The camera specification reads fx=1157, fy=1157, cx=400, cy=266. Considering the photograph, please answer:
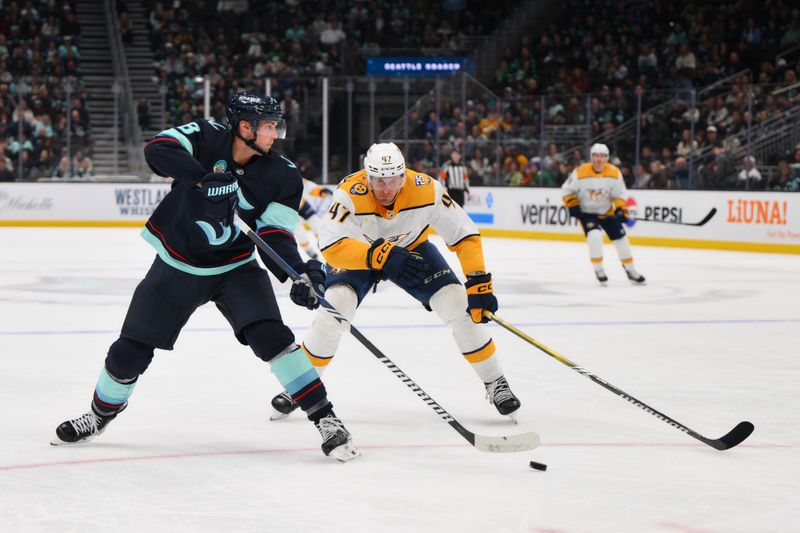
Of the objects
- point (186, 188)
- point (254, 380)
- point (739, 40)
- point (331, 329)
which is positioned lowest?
point (254, 380)

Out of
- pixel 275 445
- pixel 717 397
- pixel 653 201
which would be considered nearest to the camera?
pixel 275 445

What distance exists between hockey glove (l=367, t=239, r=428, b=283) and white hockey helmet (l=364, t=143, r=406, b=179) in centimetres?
24

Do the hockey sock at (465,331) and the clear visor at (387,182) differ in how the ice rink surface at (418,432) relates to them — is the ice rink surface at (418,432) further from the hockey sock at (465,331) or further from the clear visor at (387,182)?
the clear visor at (387,182)

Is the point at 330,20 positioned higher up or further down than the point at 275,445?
higher up

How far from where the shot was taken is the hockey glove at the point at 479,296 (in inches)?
163

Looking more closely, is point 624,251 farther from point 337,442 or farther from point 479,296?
point 337,442

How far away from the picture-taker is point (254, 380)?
16.6ft

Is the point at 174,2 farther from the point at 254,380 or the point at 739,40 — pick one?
the point at 254,380

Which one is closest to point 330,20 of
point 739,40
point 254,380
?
point 739,40

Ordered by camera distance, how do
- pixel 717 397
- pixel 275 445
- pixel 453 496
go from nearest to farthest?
pixel 453 496, pixel 275 445, pixel 717 397

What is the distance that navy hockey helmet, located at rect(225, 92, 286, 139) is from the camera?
351cm

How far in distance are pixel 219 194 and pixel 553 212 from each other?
38.0 feet

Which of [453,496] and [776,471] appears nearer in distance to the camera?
[453,496]

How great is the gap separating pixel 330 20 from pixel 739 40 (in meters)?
7.44
